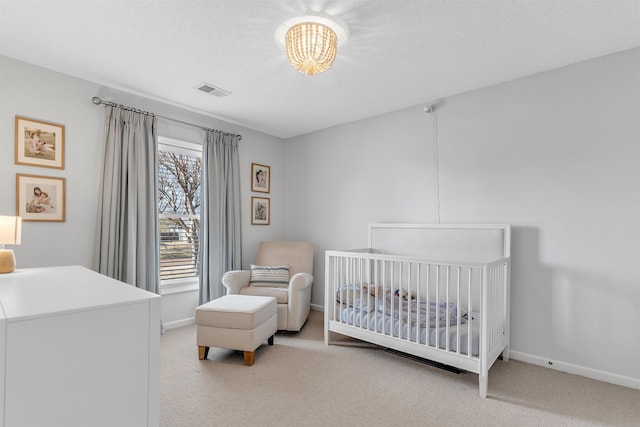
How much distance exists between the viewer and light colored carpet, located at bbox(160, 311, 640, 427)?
187 cm

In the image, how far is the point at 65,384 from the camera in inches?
37.4

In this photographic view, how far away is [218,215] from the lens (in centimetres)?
371

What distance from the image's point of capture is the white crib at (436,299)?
87.4 inches

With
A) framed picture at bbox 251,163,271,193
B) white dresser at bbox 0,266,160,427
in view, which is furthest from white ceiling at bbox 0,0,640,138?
white dresser at bbox 0,266,160,427

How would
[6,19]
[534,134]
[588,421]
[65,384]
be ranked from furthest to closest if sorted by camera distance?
[534,134]
[6,19]
[588,421]
[65,384]

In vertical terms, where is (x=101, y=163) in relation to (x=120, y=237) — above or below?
above

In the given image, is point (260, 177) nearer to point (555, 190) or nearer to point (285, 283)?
point (285, 283)

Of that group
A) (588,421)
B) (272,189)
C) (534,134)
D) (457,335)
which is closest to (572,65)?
(534,134)

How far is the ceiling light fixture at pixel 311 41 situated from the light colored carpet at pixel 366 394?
2.09 meters

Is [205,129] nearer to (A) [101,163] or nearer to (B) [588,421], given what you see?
(A) [101,163]

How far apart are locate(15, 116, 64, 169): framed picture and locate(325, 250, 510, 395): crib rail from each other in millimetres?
2490

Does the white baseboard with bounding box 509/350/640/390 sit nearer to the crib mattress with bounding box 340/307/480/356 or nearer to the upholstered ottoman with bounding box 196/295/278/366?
the crib mattress with bounding box 340/307/480/356

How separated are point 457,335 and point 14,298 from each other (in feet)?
7.86

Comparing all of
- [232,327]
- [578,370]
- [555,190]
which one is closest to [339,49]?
[555,190]
